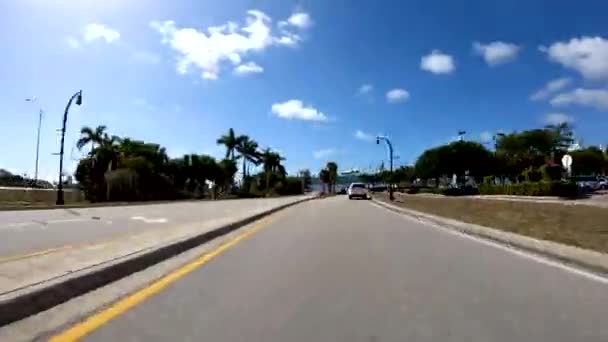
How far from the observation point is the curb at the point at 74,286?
7113 millimetres

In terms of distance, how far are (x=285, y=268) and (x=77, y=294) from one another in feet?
13.7

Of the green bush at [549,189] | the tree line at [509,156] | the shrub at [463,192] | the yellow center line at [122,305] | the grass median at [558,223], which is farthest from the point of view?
the tree line at [509,156]

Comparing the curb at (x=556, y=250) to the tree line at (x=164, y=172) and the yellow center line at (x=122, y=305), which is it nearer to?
the yellow center line at (x=122, y=305)

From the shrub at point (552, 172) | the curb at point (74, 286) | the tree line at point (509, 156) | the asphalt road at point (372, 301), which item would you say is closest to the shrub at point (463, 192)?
the shrub at point (552, 172)

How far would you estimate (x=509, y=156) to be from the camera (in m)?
124

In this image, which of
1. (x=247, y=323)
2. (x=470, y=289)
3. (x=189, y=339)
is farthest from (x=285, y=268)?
(x=189, y=339)

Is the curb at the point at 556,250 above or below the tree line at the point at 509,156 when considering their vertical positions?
below

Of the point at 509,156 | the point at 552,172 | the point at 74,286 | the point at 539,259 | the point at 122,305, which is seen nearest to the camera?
the point at 122,305

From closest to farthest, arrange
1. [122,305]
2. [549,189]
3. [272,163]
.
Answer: [122,305] < [549,189] < [272,163]

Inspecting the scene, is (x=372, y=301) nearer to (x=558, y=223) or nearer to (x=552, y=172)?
(x=558, y=223)

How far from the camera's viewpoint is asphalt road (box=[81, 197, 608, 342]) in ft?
21.9

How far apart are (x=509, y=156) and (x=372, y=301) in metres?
122

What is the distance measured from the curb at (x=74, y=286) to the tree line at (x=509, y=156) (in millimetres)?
106934


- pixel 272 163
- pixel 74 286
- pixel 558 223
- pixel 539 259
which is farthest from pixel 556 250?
pixel 272 163
